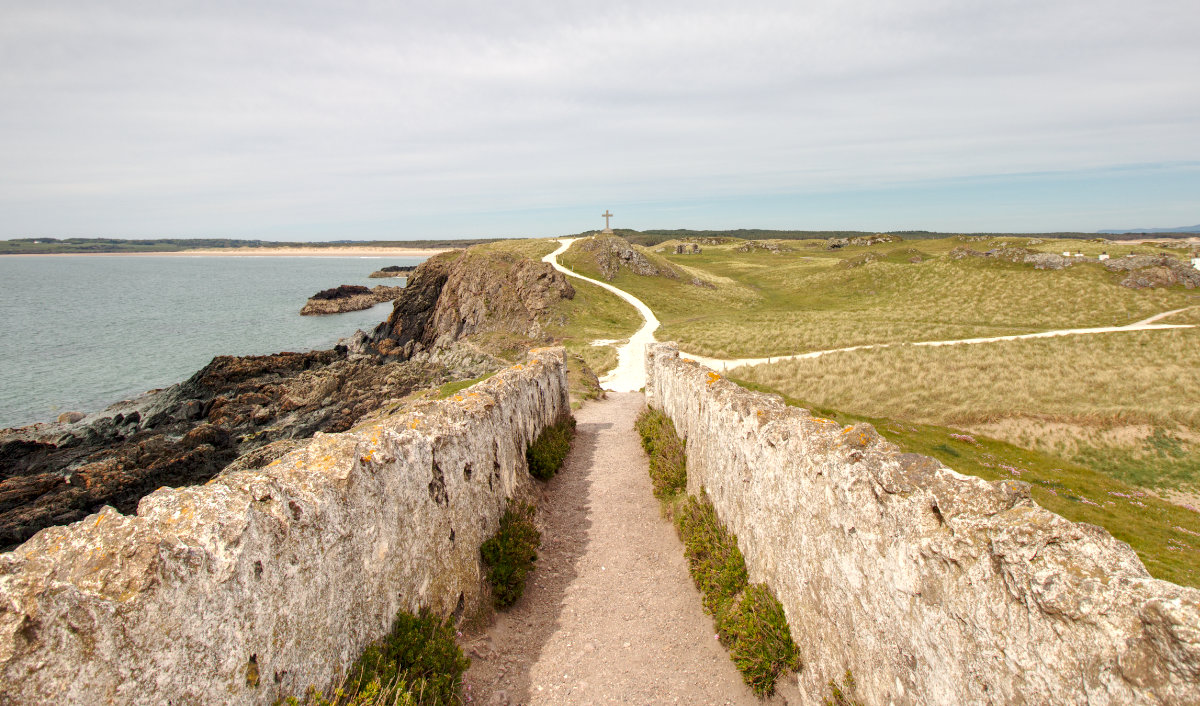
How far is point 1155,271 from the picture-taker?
1935 inches

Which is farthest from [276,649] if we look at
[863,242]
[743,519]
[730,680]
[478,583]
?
[863,242]

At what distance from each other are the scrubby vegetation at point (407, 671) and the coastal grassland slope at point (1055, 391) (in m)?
20.6

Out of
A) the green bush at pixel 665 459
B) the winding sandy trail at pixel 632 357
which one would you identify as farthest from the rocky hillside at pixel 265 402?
the green bush at pixel 665 459

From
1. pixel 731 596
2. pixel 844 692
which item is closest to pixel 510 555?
pixel 731 596

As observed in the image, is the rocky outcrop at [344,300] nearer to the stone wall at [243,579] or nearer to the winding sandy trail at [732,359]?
the winding sandy trail at [732,359]

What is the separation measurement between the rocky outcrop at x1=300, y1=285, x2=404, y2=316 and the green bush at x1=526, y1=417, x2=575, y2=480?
7739 cm

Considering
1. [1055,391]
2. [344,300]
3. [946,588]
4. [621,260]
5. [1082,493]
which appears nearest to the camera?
[946,588]

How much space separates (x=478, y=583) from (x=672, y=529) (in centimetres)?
491

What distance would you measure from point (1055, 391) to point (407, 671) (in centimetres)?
2823

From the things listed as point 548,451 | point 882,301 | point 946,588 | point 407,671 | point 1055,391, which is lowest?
point 1055,391

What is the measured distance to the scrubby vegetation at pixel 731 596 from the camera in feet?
23.2

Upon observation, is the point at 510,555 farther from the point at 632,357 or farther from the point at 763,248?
the point at 763,248

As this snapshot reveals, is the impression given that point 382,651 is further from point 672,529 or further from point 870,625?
point 672,529

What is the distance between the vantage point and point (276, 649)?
4.89m
